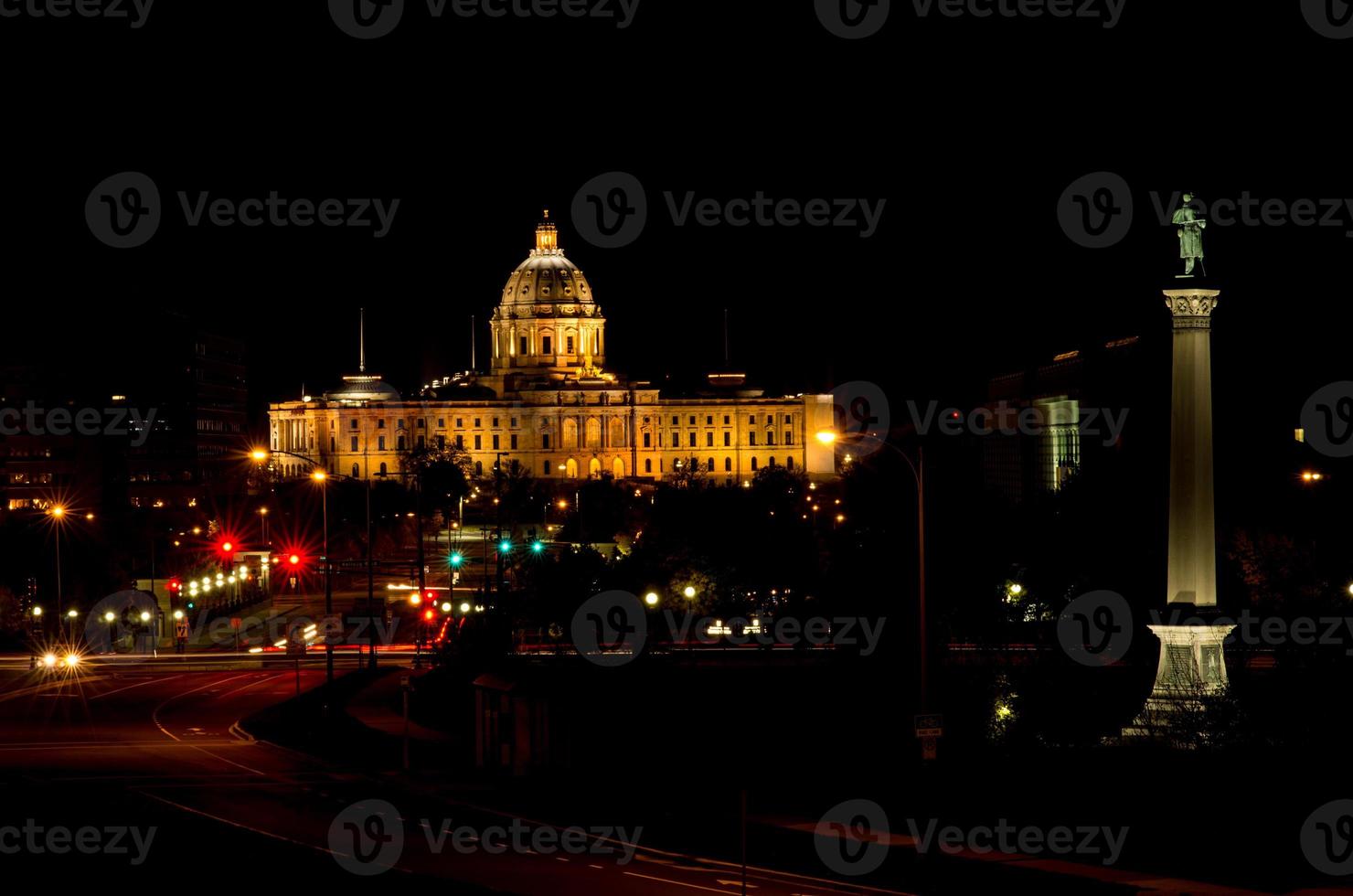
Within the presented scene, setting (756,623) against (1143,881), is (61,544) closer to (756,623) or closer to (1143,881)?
(756,623)

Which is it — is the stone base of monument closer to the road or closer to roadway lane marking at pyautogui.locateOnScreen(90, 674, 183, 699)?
the road

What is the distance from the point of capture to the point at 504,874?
24.9 metres

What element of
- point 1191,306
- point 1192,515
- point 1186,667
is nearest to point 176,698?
point 1186,667

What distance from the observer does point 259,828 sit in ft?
92.1

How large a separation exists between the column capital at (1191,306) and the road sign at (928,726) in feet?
33.2

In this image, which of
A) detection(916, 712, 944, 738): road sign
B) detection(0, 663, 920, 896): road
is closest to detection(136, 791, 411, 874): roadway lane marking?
detection(0, 663, 920, 896): road

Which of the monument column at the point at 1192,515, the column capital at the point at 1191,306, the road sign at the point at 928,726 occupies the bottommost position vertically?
the road sign at the point at 928,726

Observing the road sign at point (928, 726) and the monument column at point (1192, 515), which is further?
the monument column at point (1192, 515)

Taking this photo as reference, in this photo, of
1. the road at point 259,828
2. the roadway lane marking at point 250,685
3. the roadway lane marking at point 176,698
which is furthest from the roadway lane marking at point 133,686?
the road at point 259,828

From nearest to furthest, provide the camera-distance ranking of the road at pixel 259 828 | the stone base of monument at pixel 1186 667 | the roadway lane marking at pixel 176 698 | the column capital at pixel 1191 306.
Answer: the road at pixel 259 828
the stone base of monument at pixel 1186 667
the column capital at pixel 1191 306
the roadway lane marking at pixel 176 698

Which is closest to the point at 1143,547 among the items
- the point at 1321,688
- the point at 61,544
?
the point at 1321,688

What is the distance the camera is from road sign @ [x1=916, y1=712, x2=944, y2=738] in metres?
27.9

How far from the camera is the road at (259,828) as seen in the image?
78.9 ft

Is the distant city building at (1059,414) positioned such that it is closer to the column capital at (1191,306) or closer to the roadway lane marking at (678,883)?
the column capital at (1191,306)
